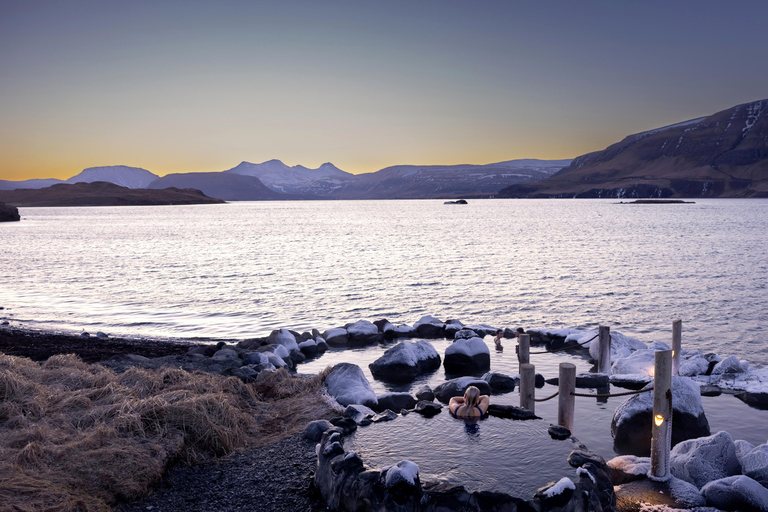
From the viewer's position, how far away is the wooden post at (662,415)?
9438 mm

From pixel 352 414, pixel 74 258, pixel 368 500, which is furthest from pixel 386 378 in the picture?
pixel 74 258

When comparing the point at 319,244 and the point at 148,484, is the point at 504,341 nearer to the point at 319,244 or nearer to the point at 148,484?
the point at 148,484

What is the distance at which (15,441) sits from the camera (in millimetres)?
8984

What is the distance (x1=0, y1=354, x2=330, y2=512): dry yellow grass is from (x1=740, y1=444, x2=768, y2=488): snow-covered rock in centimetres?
827

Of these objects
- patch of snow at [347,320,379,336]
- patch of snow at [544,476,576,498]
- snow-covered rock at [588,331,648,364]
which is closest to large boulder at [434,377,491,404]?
snow-covered rock at [588,331,648,364]

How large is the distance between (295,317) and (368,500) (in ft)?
64.4

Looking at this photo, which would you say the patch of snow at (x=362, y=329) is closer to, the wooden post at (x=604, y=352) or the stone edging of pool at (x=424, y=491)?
the wooden post at (x=604, y=352)

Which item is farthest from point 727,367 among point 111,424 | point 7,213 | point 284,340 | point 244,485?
point 7,213

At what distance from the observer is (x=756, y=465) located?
9297 millimetres

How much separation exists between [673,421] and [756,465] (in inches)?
100

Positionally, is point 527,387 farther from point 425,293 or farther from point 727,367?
point 425,293

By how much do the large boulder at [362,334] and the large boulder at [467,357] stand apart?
4.52 m

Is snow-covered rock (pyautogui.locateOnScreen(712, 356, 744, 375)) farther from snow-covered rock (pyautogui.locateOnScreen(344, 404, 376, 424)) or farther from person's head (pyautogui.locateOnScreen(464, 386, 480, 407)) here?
snow-covered rock (pyautogui.locateOnScreen(344, 404, 376, 424))

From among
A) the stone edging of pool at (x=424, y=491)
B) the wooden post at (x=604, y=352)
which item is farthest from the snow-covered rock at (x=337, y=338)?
the stone edging of pool at (x=424, y=491)
